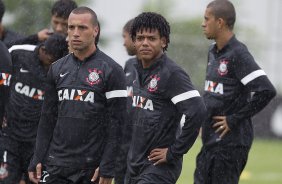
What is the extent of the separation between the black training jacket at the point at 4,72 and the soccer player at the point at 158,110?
1.76 m

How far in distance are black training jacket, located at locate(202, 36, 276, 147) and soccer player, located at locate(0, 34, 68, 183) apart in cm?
192

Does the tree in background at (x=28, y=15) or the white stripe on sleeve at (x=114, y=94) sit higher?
the tree in background at (x=28, y=15)

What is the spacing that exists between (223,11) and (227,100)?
3.26ft

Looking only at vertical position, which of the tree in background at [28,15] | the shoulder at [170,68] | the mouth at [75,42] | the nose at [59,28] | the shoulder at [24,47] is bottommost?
the shoulder at [170,68]

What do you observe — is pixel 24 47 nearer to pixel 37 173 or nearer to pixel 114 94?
pixel 37 173

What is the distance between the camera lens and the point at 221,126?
33.4 ft

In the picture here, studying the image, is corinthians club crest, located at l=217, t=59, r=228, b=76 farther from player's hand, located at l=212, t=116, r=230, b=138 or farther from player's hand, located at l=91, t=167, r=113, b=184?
player's hand, located at l=91, t=167, r=113, b=184

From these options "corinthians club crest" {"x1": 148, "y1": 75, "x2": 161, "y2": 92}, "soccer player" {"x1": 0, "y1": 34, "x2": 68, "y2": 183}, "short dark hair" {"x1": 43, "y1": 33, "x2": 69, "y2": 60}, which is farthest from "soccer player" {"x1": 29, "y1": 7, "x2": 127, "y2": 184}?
"soccer player" {"x1": 0, "y1": 34, "x2": 68, "y2": 183}

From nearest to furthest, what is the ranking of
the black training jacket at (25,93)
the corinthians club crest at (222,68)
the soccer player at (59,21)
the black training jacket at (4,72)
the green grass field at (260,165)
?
the black training jacket at (4,72)
the corinthians club crest at (222,68)
the black training jacket at (25,93)
the soccer player at (59,21)
the green grass field at (260,165)

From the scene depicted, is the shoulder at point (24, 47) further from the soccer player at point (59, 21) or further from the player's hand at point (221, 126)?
the player's hand at point (221, 126)

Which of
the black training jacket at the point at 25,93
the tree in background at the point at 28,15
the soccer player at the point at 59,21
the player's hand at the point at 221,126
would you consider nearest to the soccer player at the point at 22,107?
the black training jacket at the point at 25,93

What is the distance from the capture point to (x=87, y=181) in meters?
8.64

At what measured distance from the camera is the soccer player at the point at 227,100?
10125 mm

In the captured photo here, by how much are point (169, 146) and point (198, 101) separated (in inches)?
20.2
